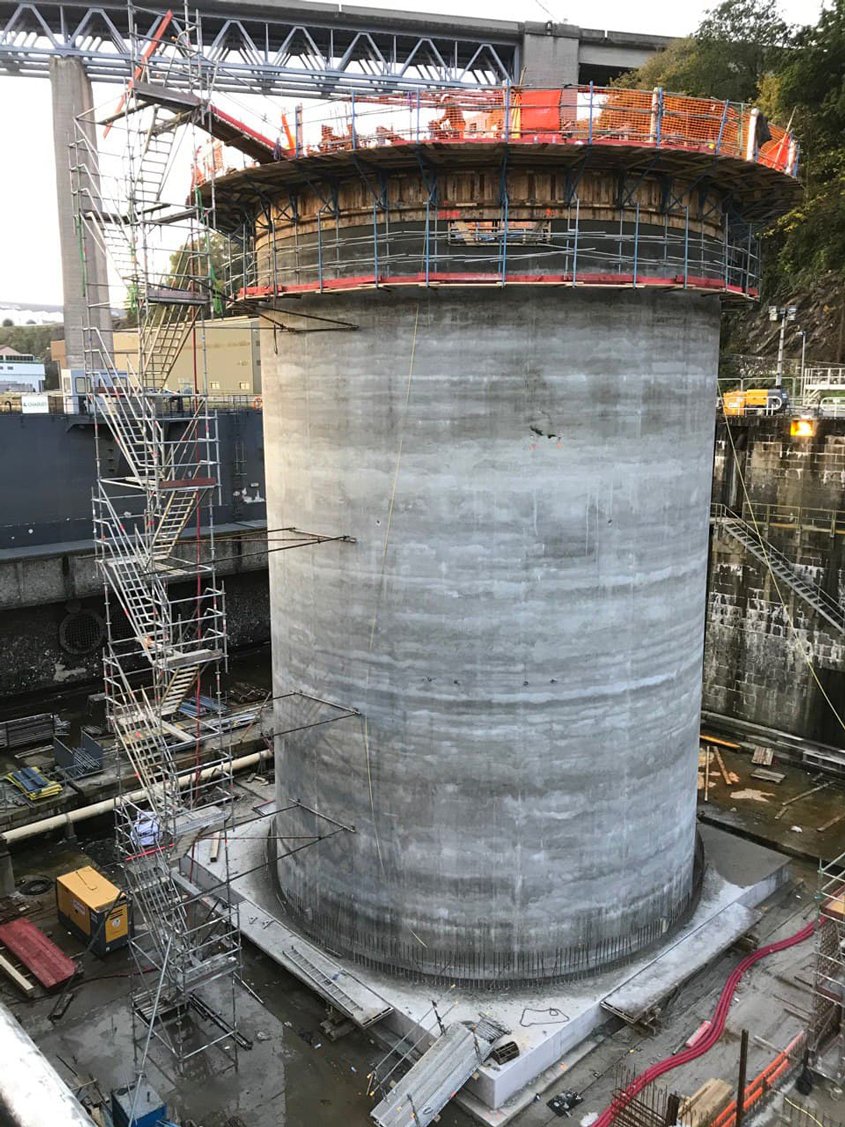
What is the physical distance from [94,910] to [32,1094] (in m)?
14.1

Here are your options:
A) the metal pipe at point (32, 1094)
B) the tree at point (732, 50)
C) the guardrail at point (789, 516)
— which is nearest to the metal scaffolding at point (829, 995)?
the metal pipe at point (32, 1094)

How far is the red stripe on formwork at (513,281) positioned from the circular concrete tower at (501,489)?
5cm

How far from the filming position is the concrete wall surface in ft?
44.1

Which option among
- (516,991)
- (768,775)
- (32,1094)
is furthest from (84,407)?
(32,1094)

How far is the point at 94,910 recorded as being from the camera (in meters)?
16.4

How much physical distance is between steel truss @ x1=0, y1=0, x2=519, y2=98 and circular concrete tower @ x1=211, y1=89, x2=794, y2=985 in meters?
40.0

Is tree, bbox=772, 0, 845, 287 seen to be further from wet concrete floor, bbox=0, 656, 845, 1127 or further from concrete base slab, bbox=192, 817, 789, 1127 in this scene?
wet concrete floor, bbox=0, 656, 845, 1127

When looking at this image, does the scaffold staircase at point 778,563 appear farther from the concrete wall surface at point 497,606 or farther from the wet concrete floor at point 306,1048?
the concrete wall surface at point 497,606

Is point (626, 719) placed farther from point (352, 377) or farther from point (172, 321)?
point (172, 321)

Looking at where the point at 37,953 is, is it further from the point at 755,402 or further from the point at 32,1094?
the point at 755,402

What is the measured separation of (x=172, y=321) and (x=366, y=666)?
20.7 ft

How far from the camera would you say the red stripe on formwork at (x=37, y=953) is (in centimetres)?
1550

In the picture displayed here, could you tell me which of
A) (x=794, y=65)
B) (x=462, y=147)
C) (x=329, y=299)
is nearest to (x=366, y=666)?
(x=329, y=299)

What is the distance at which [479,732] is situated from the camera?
14094mm
